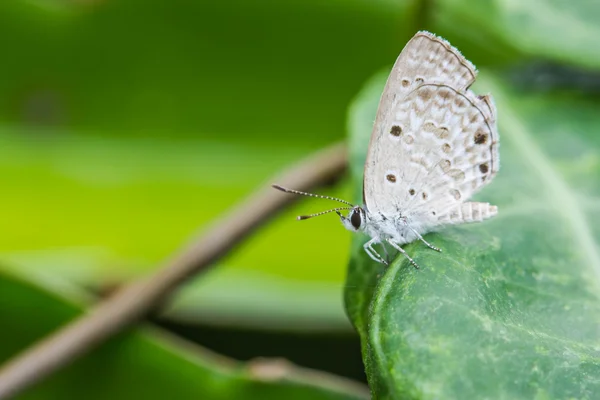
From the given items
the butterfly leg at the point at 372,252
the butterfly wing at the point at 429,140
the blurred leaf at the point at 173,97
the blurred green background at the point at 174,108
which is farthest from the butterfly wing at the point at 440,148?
the blurred leaf at the point at 173,97

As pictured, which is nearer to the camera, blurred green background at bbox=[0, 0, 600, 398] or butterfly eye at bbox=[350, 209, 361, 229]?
butterfly eye at bbox=[350, 209, 361, 229]

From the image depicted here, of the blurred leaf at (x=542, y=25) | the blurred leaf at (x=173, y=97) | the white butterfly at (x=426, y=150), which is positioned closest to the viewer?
the white butterfly at (x=426, y=150)

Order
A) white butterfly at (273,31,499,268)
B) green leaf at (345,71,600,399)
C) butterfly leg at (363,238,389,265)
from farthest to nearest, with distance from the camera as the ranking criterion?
white butterfly at (273,31,499,268) < butterfly leg at (363,238,389,265) < green leaf at (345,71,600,399)

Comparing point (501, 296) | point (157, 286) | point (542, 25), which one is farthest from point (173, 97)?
point (501, 296)

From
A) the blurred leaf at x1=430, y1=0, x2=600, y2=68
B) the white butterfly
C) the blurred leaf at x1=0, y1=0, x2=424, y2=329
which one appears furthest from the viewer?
the blurred leaf at x1=0, y1=0, x2=424, y2=329

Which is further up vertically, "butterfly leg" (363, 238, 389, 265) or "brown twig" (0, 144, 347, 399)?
"brown twig" (0, 144, 347, 399)

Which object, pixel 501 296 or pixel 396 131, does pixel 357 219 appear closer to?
pixel 396 131

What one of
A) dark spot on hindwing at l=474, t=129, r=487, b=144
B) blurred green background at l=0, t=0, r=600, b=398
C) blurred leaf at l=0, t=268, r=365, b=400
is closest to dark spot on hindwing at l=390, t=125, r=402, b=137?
dark spot on hindwing at l=474, t=129, r=487, b=144

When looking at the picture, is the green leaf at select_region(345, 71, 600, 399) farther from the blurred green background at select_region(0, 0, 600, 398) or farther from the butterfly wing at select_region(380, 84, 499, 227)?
the blurred green background at select_region(0, 0, 600, 398)

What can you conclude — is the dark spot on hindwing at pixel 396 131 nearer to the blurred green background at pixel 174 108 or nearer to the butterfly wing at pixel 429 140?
the butterfly wing at pixel 429 140
